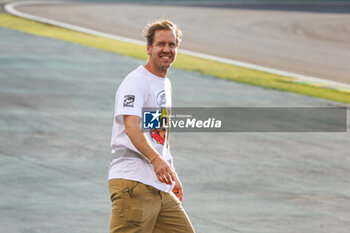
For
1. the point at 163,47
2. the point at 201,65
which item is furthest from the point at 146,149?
the point at 201,65

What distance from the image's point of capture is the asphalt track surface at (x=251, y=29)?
22844 mm

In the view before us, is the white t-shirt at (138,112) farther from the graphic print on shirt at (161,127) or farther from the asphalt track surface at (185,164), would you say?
the asphalt track surface at (185,164)

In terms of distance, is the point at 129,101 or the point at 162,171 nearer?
the point at 162,171

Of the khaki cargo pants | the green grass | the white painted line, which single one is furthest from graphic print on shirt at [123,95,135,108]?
the white painted line

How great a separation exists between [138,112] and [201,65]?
1540 cm

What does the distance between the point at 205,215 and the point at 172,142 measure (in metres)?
3.79

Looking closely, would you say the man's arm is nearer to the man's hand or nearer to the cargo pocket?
the cargo pocket

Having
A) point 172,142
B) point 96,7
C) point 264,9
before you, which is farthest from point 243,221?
point 264,9

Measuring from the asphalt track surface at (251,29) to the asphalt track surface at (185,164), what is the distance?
19.5 feet

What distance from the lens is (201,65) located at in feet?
66.3

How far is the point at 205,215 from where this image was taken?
8266 mm

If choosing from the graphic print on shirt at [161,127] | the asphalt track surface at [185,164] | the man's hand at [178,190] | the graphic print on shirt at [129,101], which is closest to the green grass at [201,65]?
the asphalt track surface at [185,164]

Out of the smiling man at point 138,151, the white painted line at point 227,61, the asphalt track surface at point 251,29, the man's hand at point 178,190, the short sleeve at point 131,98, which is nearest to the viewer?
the short sleeve at point 131,98

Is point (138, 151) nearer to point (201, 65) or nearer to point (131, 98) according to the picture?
point (131, 98)
